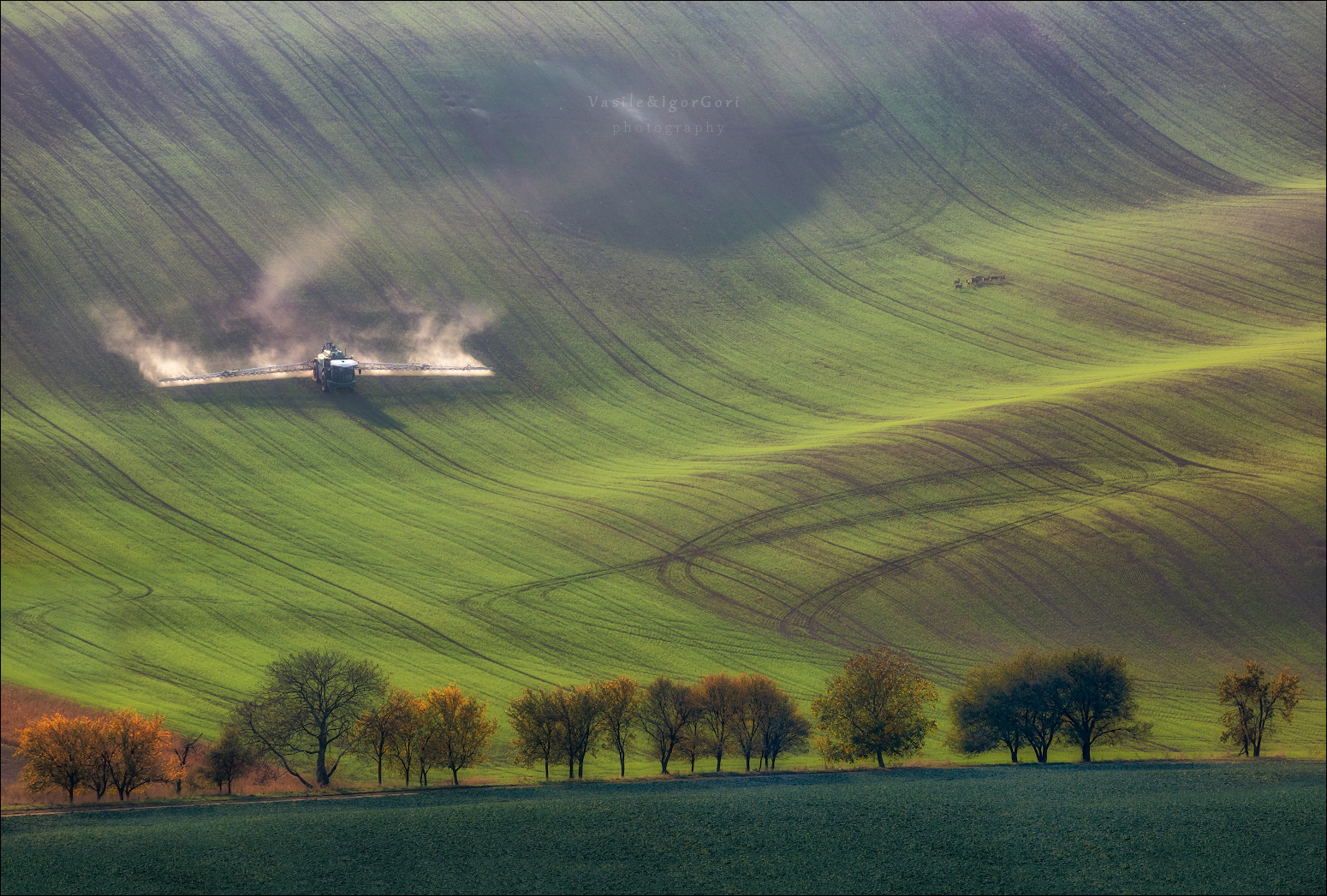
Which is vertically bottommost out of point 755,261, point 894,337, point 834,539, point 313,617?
point 313,617

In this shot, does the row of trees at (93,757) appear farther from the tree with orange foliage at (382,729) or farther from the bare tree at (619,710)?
the bare tree at (619,710)

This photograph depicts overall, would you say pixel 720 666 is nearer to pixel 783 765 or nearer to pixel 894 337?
pixel 783 765

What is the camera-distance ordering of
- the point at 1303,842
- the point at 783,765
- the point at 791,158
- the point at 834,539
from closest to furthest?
1. the point at 1303,842
2. the point at 783,765
3. the point at 834,539
4. the point at 791,158

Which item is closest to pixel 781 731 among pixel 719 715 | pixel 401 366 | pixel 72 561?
pixel 719 715

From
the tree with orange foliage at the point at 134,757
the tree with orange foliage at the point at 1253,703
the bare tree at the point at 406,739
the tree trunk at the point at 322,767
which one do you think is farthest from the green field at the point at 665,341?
the bare tree at the point at 406,739

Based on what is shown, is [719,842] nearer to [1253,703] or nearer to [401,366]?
[1253,703]

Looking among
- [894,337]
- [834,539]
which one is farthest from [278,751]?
[894,337]
